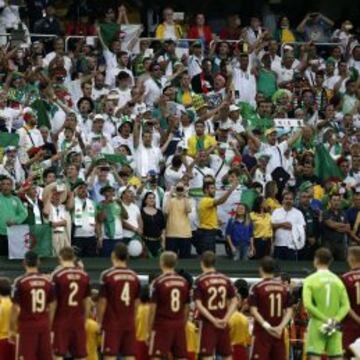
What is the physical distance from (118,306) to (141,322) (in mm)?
634

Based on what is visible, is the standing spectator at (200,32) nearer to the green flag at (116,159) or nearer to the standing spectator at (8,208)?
the green flag at (116,159)

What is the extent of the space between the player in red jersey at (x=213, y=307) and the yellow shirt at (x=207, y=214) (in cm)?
548

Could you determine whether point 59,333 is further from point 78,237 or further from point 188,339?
point 78,237

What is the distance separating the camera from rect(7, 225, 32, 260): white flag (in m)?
32.2

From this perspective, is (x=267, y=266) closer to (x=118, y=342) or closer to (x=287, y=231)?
(x=118, y=342)

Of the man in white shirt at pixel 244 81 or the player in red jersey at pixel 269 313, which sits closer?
the player in red jersey at pixel 269 313

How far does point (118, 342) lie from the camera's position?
27828 mm

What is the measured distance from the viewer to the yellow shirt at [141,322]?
28.2 metres

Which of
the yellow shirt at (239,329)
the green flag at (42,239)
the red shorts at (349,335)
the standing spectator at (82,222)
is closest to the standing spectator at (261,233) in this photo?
the standing spectator at (82,222)

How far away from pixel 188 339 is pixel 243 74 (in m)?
10.7

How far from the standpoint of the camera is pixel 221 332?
27891mm

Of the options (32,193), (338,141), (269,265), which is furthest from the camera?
(338,141)

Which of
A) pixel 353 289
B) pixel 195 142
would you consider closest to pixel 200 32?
pixel 195 142

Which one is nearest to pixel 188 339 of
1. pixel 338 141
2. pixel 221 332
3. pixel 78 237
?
pixel 221 332
